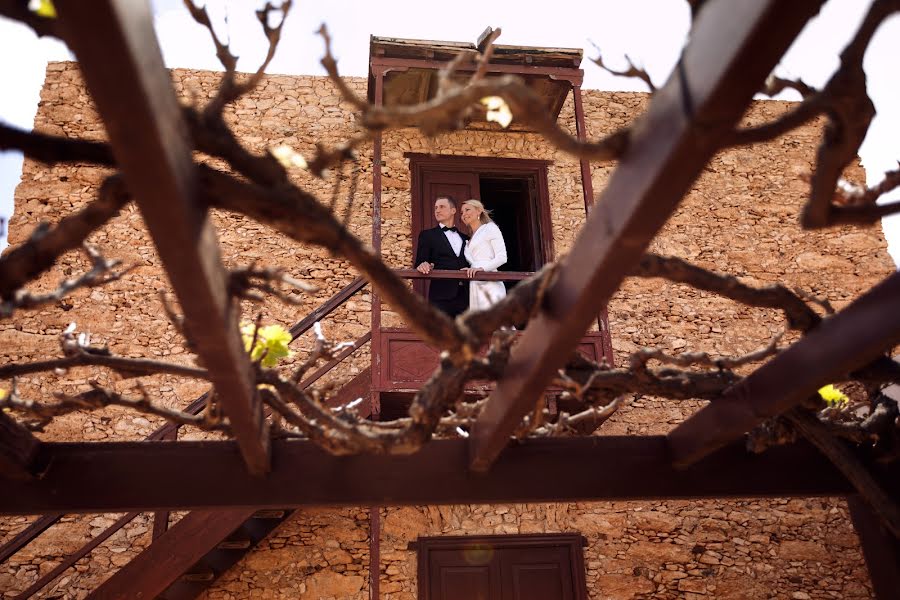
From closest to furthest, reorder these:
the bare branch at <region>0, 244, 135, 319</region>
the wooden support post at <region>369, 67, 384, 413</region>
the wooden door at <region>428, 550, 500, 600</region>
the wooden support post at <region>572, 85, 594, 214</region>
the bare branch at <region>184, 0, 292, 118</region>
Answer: the bare branch at <region>184, 0, 292, 118</region>, the bare branch at <region>0, 244, 135, 319</region>, the wooden support post at <region>369, 67, 384, 413</region>, the wooden support post at <region>572, 85, 594, 214</region>, the wooden door at <region>428, 550, 500, 600</region>

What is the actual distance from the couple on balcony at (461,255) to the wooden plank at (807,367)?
3.09 metres

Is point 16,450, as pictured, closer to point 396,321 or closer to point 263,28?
point 263,28

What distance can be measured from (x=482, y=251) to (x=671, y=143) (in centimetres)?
523

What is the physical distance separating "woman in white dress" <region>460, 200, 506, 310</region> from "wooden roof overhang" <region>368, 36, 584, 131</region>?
141 cm

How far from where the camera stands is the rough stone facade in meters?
7.23

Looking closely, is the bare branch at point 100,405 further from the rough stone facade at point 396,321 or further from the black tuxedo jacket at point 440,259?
the rough stone facade at point 396,321

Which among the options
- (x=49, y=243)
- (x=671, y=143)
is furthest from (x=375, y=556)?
(x=671, y=143)

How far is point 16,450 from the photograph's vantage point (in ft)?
11.1

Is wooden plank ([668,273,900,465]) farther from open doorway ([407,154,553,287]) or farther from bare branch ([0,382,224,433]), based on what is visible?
open doorway ([407,154,553,287])

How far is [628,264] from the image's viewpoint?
2076mm

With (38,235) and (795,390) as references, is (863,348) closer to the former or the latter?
(795,390)

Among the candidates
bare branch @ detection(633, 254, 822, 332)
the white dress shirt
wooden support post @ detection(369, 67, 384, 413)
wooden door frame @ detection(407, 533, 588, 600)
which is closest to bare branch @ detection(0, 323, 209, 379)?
bare branch @ detection(633, 254, 822, 332)

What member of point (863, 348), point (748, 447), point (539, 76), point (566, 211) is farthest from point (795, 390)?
point (566, 211)

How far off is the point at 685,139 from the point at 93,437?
7.42m
